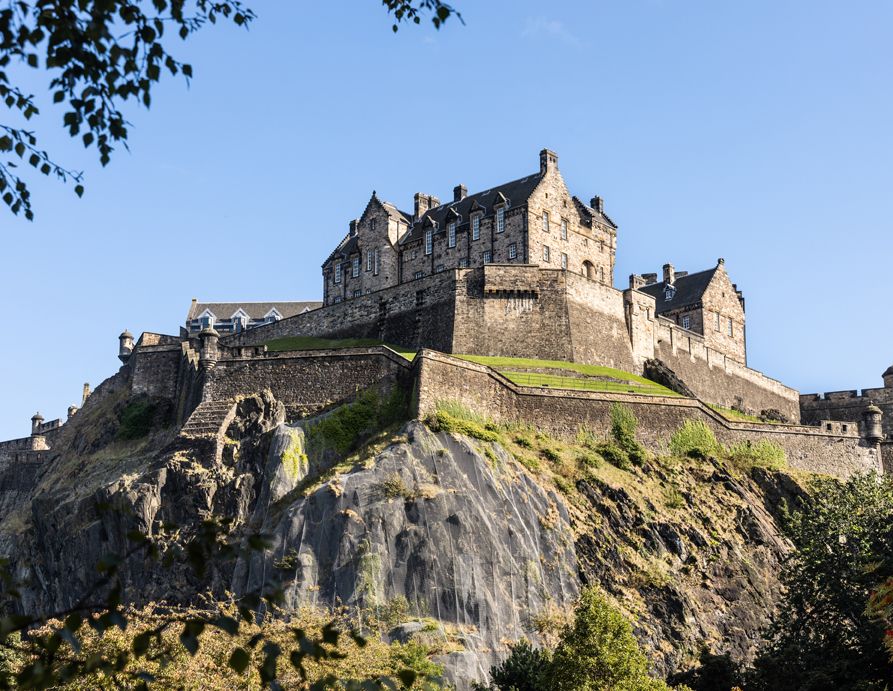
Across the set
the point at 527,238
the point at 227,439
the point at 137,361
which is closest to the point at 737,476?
the point at 527,238

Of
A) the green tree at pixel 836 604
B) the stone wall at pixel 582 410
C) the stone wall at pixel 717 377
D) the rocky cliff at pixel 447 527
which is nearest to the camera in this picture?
the green tree at pixel 836 604

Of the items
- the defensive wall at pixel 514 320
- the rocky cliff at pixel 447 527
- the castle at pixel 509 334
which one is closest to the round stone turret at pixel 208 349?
the castle at pixel 509 334

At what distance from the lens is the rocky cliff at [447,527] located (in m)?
42.6

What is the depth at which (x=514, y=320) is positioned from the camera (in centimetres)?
6222

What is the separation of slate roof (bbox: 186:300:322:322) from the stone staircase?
36.4 metres

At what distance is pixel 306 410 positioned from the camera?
52.9 m

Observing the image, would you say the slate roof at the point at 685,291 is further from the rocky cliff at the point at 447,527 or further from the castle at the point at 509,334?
the rocky cliff at the point at 447,527

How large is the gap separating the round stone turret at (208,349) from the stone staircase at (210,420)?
7.39 feet

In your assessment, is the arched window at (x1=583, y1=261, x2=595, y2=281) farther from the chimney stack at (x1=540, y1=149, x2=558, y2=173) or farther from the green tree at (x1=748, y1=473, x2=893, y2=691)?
the green tree at (x1=748, y1=473, x2=893, y2=691)

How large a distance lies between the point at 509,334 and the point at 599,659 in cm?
2840

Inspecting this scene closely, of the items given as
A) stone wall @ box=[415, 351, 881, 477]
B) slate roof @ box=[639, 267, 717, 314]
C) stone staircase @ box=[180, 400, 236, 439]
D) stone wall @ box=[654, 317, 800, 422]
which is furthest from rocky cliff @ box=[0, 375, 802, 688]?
slate roof @ box=[639, 267, 717, 314]

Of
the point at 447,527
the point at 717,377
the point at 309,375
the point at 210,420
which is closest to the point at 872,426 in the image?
the point at 717,377

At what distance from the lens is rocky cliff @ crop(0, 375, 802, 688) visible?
42562 mm

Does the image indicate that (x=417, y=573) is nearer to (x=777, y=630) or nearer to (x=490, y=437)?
(x=490, y=437)
